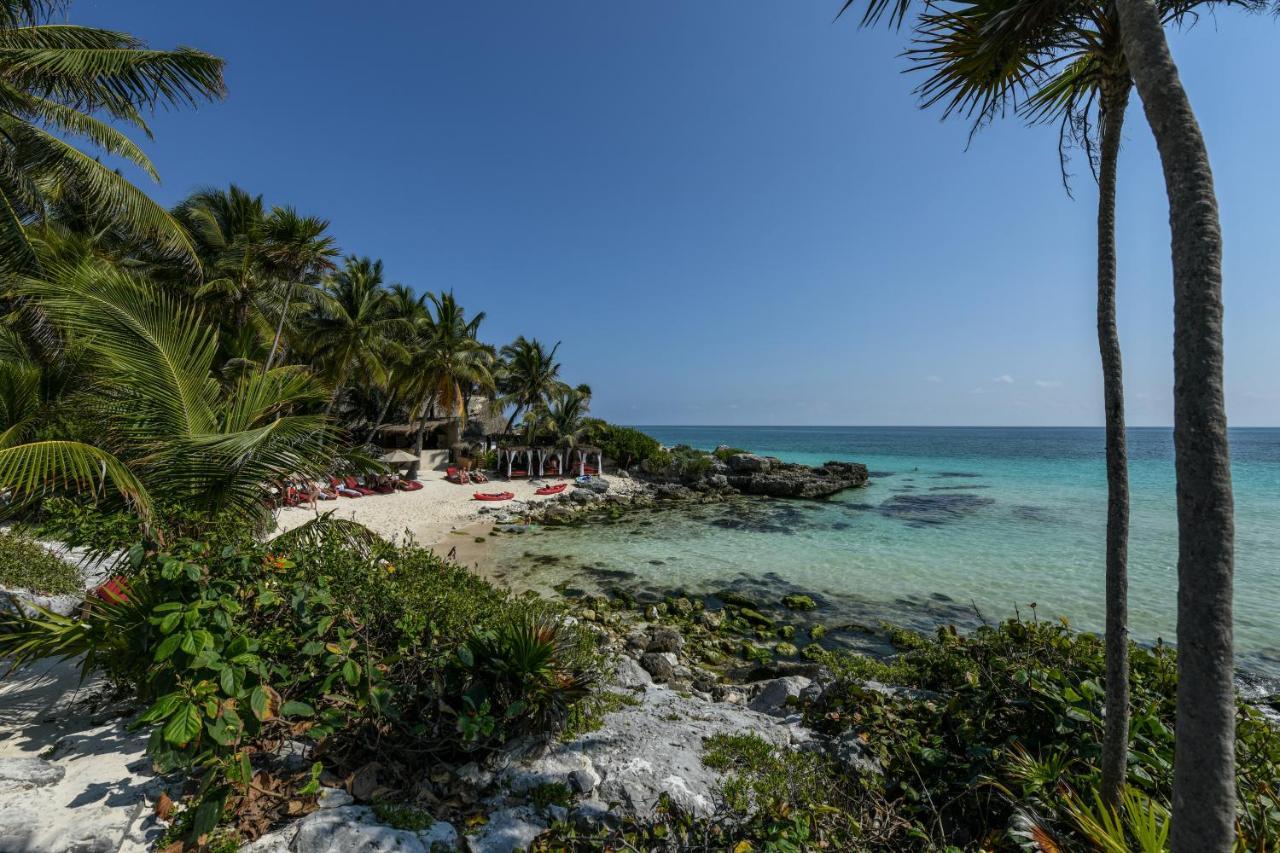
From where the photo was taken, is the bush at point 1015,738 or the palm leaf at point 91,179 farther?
the palm leaf at point 91,179

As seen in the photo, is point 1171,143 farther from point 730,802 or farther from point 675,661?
point 675,661

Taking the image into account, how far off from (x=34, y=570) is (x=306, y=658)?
279 inches

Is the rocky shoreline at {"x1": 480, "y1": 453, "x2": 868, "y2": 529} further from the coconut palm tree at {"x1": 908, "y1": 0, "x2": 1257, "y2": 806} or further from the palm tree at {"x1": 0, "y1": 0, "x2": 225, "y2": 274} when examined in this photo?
the coconut palm tree at {"x1": 908, "y1": 0, "x2": 1257, "y2": 806}

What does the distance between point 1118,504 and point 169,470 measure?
7257mm

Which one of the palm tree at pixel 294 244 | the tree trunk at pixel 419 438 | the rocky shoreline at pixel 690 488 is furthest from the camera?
the tree trunk at pixel 419 438

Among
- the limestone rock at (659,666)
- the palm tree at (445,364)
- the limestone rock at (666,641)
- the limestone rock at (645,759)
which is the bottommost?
the limestone rock at (666,641)

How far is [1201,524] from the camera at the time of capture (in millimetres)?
1656

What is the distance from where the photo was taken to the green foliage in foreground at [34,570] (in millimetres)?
6355

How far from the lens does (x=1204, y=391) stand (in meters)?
1.69

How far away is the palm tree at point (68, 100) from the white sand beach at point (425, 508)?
8.27 metres

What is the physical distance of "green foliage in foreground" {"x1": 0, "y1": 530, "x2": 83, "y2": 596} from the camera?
6355mm

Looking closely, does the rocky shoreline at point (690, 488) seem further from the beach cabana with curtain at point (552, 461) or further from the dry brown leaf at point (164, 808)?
the dry brown leaf at point (164, 808)

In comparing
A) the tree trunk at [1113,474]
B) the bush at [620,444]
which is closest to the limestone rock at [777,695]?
the tree trunk at [1113,474]

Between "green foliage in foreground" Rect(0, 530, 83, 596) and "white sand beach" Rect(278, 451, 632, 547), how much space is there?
6672 millimetres
